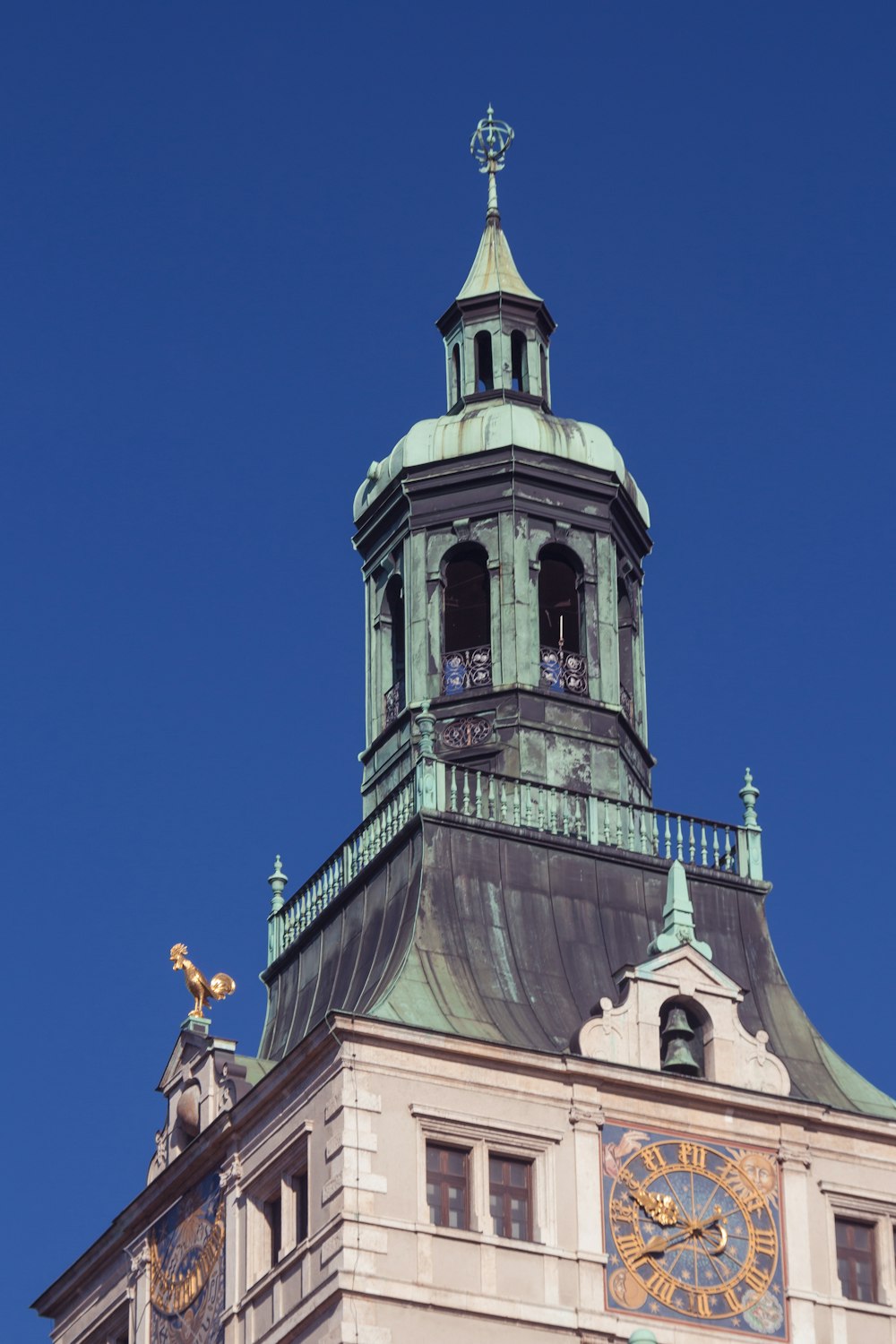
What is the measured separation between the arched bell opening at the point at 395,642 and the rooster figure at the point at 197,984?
5.47m

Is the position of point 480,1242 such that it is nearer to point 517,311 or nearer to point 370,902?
point 370,902

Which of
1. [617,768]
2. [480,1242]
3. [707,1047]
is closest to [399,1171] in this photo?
[480,1242]

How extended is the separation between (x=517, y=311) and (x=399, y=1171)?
61.6 ft

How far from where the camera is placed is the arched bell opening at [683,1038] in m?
57.7

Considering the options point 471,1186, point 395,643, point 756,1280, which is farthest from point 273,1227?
point 395,643

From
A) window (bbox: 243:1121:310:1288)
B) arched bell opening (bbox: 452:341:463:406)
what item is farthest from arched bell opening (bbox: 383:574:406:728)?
window (bbox: 243:1121:310:1288)

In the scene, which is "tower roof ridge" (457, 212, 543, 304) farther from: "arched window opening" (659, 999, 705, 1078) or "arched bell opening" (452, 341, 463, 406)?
"arched window opening" (659, 999, 705, 1078)

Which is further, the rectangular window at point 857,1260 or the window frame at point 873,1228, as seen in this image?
the rectangular window at point 857,1260

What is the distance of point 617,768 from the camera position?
62.4 meters

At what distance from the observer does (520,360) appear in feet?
222

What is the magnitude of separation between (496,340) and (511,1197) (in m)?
17.8

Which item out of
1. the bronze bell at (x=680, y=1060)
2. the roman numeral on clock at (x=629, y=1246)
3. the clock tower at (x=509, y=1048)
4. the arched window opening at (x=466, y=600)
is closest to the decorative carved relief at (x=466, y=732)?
the clock tower at (x=509, y=1048)

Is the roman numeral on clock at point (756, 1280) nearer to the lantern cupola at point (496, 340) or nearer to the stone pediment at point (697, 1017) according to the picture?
the stone pediment at point (697, 1017)

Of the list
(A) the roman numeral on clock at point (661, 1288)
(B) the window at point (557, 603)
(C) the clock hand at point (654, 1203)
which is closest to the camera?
(A) the roman numeral on clock at point (661, 1288)
